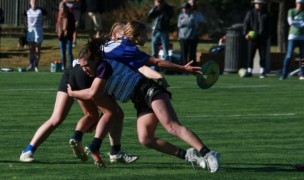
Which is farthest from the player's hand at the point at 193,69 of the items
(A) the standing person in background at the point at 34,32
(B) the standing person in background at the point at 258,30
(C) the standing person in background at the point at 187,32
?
(A) the standing person in background at the point at 34,32

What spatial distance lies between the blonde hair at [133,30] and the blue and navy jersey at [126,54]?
0.05 metres

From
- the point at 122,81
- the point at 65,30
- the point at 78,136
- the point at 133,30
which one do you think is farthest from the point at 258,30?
the point at 122,81

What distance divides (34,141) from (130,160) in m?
1.02

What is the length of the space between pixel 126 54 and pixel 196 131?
4.03 metres

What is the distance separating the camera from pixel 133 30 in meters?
11.3

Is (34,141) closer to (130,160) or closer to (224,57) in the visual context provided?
(130,160)

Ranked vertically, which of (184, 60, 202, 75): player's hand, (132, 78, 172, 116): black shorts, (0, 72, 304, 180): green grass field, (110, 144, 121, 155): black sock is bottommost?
(0, 72, 304, 180): green grass field

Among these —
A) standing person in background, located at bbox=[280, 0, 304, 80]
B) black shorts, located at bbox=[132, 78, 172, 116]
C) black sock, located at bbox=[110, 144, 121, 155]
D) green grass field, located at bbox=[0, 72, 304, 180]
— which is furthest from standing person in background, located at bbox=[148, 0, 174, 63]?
black shorts, located at bbox=[132, 78, 172, 116]

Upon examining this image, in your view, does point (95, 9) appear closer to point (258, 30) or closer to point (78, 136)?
point (258, 30)

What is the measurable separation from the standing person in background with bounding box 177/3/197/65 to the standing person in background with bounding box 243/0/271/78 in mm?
1463

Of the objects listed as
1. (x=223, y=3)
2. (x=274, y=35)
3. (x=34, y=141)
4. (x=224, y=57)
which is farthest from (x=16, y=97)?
(x=274, y=35)

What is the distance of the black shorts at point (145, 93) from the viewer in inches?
436

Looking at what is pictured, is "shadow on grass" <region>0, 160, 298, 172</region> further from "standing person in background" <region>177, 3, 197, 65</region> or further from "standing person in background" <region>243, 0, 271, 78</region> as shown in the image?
"standing person in background" <region>177, 3, 197, 65</region>

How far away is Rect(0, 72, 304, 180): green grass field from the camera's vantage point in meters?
11.1
